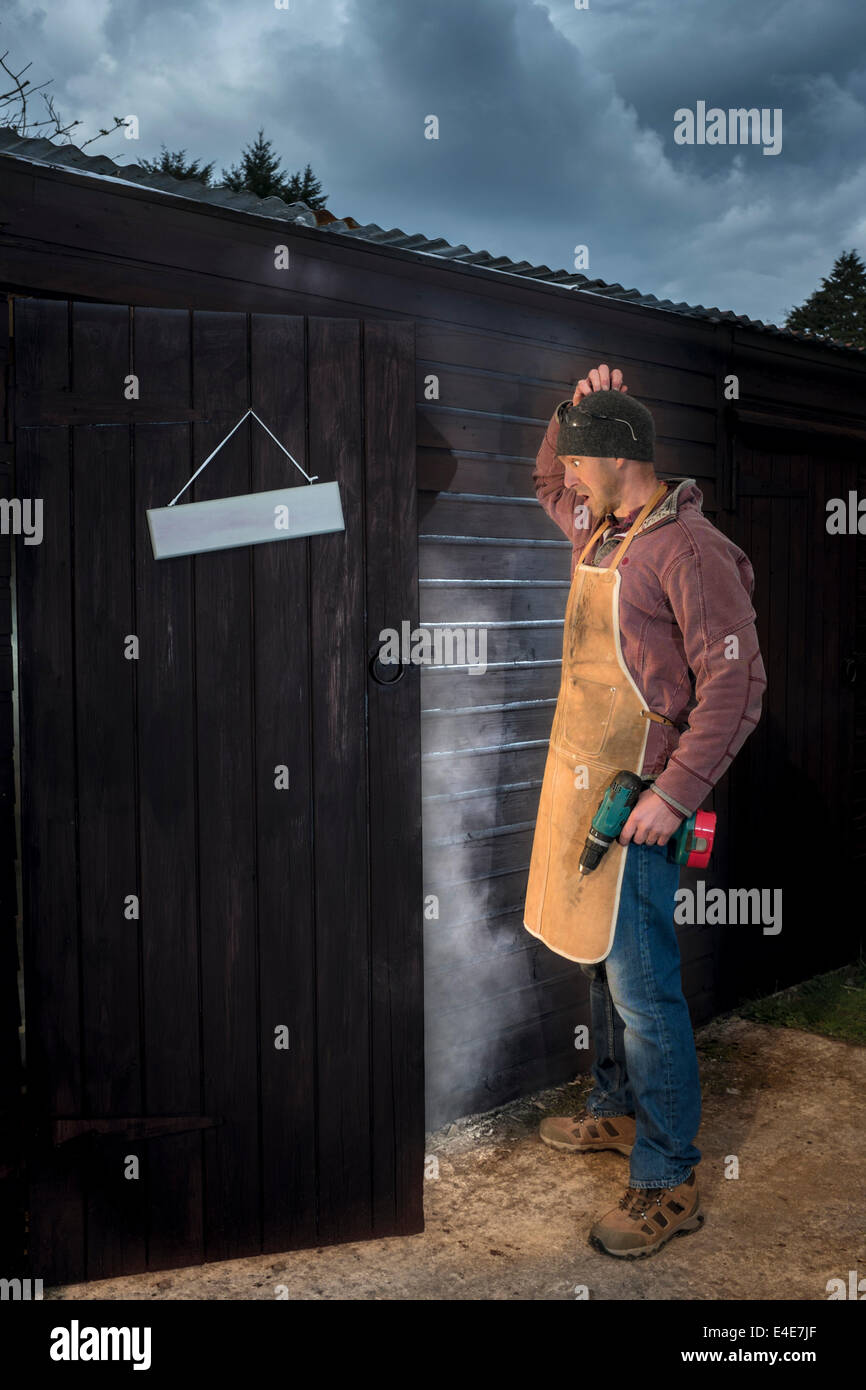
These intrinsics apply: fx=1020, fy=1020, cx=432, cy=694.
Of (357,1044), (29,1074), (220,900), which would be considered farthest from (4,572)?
(357,1044)

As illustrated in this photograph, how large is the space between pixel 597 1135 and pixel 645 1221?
61cm

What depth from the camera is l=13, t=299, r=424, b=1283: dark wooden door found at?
2.77 meters

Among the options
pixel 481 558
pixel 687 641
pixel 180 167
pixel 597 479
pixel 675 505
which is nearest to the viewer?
pixel 687 641

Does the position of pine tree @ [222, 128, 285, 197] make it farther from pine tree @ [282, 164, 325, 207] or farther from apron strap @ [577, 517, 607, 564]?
apron strap @ [577, 517, 607, 564]

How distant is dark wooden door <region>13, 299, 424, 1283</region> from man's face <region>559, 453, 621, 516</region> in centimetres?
51

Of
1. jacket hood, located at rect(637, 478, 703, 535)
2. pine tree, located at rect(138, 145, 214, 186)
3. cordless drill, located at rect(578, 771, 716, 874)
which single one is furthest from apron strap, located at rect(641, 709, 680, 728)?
pine tree, located at rect(138, 145, 214, 186)

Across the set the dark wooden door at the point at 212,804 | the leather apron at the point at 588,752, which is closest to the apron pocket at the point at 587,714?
the leather apron at the point at 588,752

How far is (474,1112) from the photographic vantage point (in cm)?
388

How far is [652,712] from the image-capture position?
2947 mm

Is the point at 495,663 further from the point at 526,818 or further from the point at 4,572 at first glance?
the point at 4,572

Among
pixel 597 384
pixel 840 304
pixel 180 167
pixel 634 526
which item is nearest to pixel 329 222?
pixel 597 384

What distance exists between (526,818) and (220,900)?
4.97 ft

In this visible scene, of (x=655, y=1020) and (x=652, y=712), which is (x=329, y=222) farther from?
(x=655, y=1020)

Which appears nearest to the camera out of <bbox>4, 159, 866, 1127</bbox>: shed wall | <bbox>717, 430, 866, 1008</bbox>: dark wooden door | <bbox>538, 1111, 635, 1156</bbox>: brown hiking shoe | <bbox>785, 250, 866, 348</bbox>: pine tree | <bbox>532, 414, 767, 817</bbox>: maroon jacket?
<bbox>532, 414, 767, 817</bbox>: maroon jacket
